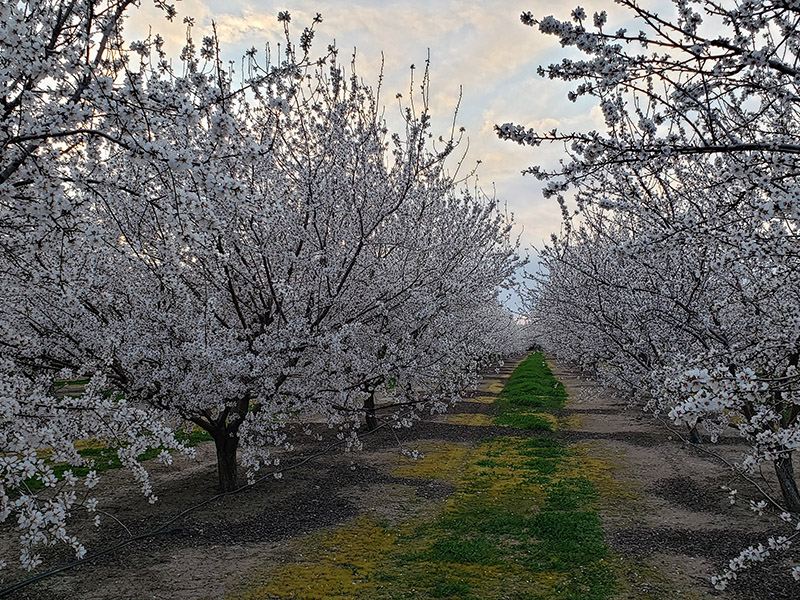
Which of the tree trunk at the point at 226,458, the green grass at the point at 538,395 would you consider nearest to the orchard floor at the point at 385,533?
the tree trunk at the point at 226,458

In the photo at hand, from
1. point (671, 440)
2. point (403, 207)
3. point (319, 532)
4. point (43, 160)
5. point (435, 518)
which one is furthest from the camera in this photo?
point (671, 440)

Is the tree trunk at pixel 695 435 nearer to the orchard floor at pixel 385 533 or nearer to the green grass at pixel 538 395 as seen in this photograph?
the orchard floor at pixel 385 533

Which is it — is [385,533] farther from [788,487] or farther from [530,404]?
[530,404]

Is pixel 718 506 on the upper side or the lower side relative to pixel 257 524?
lower

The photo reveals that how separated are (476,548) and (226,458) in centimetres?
482

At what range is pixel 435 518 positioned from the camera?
9008 mm

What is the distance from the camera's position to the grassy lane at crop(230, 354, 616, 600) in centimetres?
648

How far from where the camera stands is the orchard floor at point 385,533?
6.50 meters

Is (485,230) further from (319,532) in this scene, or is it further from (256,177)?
(319,532)

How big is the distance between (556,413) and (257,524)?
1432 cm

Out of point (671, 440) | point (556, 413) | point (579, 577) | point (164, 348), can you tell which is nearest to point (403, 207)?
point (164, 348)

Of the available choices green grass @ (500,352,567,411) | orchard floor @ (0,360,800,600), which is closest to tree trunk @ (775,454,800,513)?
orchard floor @ (0,360,800,600)

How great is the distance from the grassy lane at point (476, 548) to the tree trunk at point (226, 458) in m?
2.53

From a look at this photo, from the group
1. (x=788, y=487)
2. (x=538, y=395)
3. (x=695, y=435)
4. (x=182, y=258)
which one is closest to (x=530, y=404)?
(x=538, y=395)
